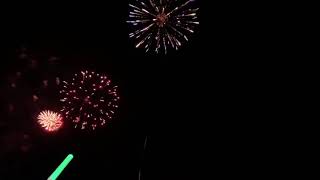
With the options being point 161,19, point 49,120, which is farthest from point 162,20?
point 49,120

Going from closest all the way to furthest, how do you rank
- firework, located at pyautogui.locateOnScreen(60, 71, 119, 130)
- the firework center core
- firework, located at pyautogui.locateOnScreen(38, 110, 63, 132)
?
the firework center core < firework, located at pyautogui.locateOnScreen(60, 71, 119, 130) < firework, located at pyautogui.locateOnScreen(38, 110, 63, 132)

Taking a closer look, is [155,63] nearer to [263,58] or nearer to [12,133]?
[263,58]

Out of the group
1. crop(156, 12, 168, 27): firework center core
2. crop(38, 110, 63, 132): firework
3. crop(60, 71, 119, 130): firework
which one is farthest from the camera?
crop(38, 110, 63, 132): firework

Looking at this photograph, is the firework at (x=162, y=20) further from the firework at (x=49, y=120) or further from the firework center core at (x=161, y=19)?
the firework at (x=49, y=120)

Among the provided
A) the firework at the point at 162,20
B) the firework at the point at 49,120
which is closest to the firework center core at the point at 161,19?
the firework at the point at 162,20

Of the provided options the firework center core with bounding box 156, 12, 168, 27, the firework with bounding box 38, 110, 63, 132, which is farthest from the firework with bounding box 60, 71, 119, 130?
the firework center core with bounding box 156, 12, 168, 27

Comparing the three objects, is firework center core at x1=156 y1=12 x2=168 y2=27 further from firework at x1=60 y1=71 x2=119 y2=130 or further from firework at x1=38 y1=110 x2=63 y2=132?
firework at x1=38 y1=110 x2=63 y2=132

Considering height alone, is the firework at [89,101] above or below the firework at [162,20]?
below

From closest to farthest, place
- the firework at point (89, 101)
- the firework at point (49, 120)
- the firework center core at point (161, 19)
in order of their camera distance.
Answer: the firework center core at point (161, 19), the firework at point (89, 101), the firework at point (49, 120)

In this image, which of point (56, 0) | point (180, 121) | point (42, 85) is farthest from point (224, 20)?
point (42, 85)
